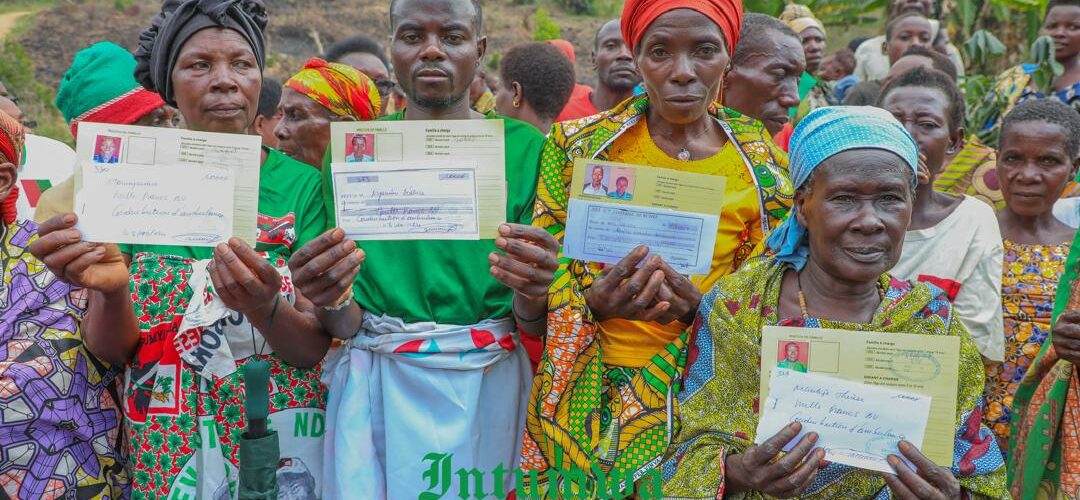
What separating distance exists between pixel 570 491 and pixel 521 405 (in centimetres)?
39

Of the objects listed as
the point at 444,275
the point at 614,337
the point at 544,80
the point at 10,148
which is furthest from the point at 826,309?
the point at 544,80

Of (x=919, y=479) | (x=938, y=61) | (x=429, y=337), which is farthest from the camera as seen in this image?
(x=938, y=61)

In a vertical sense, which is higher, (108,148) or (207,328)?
(108,148)

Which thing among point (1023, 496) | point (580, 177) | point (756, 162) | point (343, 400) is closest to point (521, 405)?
point (343, 400)

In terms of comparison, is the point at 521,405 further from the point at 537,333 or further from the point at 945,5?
the point at 945,5

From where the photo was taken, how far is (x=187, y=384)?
300 cm

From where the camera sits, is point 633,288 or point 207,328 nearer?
point 633,288

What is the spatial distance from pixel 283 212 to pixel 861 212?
6.07 feet

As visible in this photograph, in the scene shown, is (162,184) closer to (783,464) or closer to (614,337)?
(614,337)

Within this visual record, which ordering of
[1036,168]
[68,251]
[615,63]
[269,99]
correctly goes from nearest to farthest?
[68,251] → [1036,168] → [269,99] → [615,63]

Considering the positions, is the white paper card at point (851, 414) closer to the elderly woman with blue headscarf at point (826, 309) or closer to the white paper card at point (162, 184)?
the elderly woman with blue headscarf at point (826, 309)

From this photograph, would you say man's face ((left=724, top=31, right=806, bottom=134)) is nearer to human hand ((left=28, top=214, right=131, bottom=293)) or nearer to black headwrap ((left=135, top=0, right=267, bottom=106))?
black headwrap ((left=135, top=0, right=267, bottom=106))

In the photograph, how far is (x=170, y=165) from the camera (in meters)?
2.70

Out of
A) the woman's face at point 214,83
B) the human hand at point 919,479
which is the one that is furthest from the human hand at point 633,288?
the woman's face at point 214,83
